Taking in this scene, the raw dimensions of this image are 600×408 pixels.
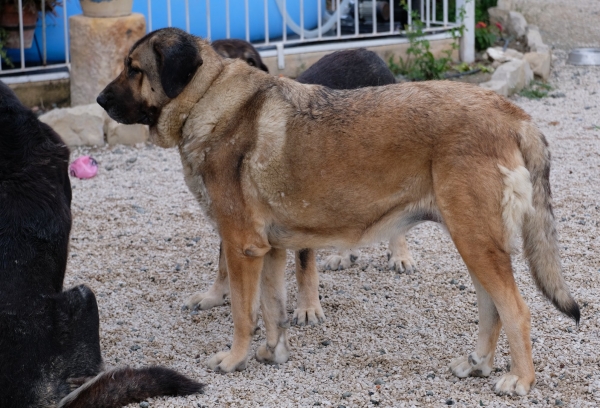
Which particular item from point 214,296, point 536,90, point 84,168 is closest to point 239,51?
point 214,296

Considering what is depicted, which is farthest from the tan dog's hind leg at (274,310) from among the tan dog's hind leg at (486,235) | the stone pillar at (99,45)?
the stone pillar at (99,45)

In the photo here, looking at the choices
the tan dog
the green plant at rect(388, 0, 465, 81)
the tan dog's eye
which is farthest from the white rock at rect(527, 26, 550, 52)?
the tan dog's eye

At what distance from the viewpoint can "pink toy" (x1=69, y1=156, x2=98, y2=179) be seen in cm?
754

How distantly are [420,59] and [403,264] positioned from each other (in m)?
5.11

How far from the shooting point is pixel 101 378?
357 cm

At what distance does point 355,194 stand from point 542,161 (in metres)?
0.89

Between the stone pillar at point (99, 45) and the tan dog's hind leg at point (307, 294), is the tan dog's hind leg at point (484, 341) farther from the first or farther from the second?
the stone pillar at point (99, 45)

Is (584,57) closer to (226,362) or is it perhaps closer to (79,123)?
(79,123)

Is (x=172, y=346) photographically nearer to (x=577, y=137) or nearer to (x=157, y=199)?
(x=157, y=199)

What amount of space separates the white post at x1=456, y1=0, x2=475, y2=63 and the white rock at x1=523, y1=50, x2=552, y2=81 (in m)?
0.74

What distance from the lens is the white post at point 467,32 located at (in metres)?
10.7

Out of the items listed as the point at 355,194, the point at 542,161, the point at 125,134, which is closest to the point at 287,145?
the point at 355,194

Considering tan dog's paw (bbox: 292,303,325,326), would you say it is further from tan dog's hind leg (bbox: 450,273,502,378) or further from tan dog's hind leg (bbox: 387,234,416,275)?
tan dog's hind leg (bbox: 450,273,502,378)

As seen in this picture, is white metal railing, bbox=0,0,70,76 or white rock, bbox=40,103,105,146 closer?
white rock, bbox=40,103,105,146
